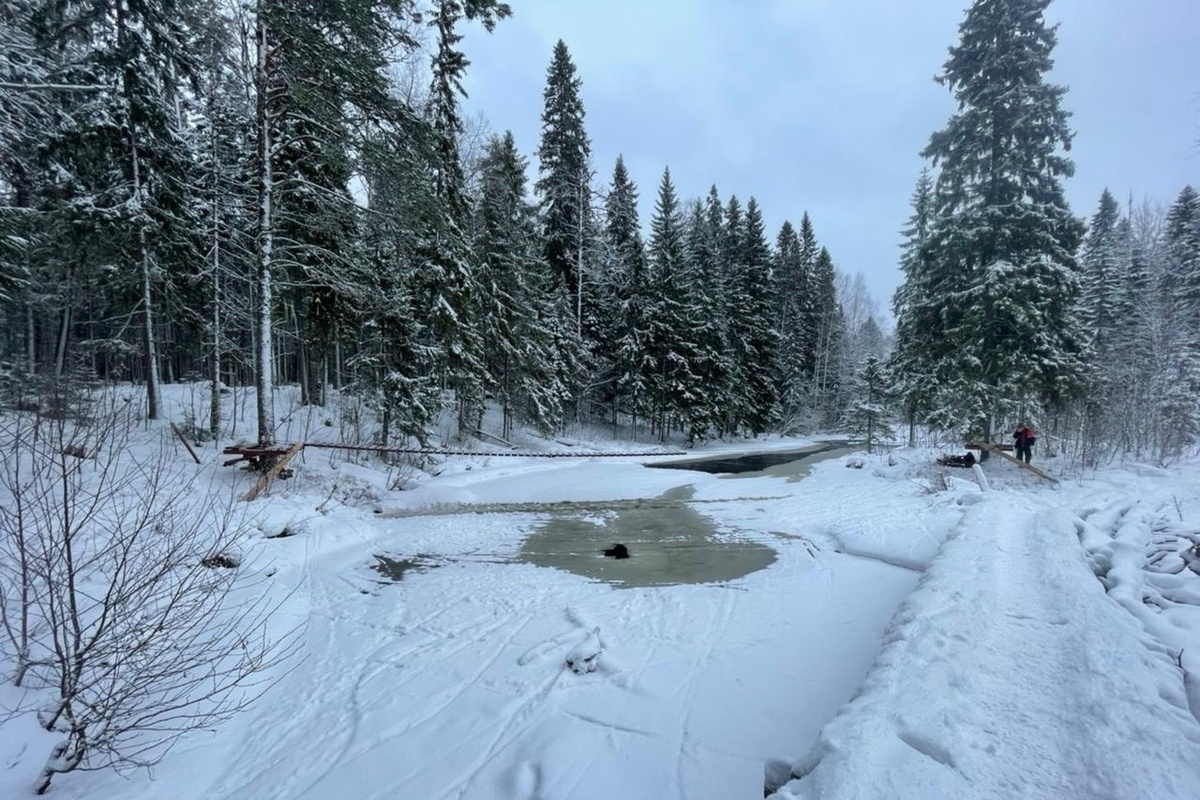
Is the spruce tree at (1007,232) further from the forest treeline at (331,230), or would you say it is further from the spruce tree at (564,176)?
the spruce tree at (564,176)

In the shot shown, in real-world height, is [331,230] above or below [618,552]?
above

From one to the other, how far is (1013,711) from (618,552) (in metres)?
5.57

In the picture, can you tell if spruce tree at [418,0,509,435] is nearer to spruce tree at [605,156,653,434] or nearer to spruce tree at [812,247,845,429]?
spruce tree at [605,156,653,434]

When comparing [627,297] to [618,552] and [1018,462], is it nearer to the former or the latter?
[1018,462]

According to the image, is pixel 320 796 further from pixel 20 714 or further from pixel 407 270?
pixel 407 270

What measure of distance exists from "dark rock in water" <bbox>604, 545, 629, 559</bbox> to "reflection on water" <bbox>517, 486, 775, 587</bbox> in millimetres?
103

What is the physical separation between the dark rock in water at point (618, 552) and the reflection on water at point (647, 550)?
0.10 metres

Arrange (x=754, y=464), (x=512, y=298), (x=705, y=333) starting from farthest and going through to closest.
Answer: (x=705, y=333) < (x=754, y=464) < (x=512, y=298)

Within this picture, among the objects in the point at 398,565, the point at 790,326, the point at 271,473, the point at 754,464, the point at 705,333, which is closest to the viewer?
the point at 398,565

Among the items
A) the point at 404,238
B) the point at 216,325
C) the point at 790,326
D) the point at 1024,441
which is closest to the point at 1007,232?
the point at 1024,441

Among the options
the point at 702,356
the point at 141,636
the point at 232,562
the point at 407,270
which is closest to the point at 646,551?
the point at 232,562

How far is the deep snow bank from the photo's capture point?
234cm

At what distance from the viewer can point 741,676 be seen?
4293 mm

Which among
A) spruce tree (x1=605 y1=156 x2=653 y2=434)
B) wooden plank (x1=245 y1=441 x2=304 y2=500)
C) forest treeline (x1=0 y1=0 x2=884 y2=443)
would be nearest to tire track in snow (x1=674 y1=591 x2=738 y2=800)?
forest treeline (x1=0 y1=0 x2=884 y2=443)
